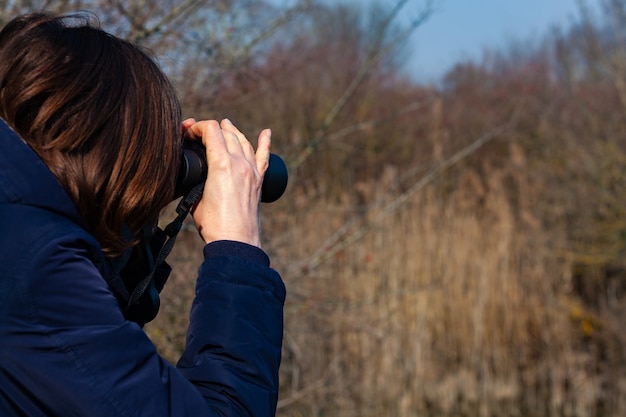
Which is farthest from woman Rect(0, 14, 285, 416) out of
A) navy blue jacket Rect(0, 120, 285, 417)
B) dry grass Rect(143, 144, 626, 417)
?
dry grass Rect(143, 144, 626, 417)

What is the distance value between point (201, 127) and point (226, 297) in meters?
0.30

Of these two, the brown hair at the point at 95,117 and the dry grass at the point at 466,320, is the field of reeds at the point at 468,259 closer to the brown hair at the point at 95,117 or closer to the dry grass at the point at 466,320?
the dry grass at the point at 466,320

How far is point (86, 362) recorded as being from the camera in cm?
97

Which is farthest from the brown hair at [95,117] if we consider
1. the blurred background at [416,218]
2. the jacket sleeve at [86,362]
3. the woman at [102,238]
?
the blurred background at [416,218]

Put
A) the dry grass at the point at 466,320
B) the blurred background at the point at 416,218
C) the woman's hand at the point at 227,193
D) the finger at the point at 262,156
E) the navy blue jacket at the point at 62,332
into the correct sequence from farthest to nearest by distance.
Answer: the dry grass at the point at 466,320
the blurred background at the point at 416,218
the finger at the point at 262,156
the woman's hand at the point at 227,193
the navy blue jacket at the point at 62,332

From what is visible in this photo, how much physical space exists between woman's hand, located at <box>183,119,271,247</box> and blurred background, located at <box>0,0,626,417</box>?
1623 millimetres

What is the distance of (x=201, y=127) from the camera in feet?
4.32

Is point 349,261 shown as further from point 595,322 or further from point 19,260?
point 19,260

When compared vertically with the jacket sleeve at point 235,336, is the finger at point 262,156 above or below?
above

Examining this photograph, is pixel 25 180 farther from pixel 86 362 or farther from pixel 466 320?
pixel 466 320

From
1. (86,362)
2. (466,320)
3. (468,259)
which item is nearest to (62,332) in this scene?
(86,362)

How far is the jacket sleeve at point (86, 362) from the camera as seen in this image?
0.97 m

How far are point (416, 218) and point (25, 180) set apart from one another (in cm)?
629

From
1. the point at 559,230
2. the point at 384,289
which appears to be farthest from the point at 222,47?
the point at 559,230
